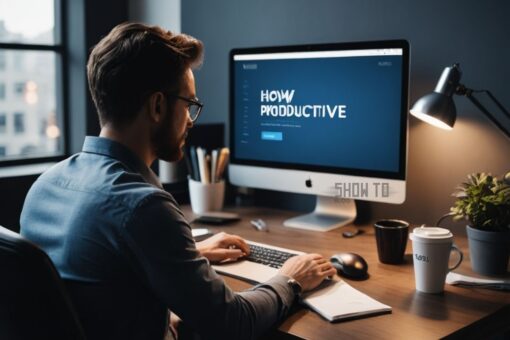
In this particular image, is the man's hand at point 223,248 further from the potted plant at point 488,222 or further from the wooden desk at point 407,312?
the potted plant at point 488,222

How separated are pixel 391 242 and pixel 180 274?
712mm

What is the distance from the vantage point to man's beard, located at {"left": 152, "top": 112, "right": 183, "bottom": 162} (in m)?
1.38

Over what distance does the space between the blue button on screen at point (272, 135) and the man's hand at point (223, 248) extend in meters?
0.52

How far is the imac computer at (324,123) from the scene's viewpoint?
1.92 metres

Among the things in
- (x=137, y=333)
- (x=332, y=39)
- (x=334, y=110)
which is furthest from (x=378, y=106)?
(x=137, y=333)

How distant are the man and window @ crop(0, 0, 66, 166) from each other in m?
1.82

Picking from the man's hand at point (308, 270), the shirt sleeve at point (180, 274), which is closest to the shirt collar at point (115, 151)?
the shirt sleeve at point (180, 274)

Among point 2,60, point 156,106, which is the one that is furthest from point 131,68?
point 2,60

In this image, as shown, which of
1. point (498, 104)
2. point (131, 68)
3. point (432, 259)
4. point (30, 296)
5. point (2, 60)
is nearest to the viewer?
point (30, 296)

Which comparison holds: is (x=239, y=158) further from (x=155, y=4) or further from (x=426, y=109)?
(x=155, y=4)

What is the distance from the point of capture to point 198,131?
99.5 inches

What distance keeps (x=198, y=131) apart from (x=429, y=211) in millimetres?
934

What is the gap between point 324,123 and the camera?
2.06m

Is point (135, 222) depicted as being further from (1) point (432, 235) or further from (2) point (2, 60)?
(2) point (2, 60)
